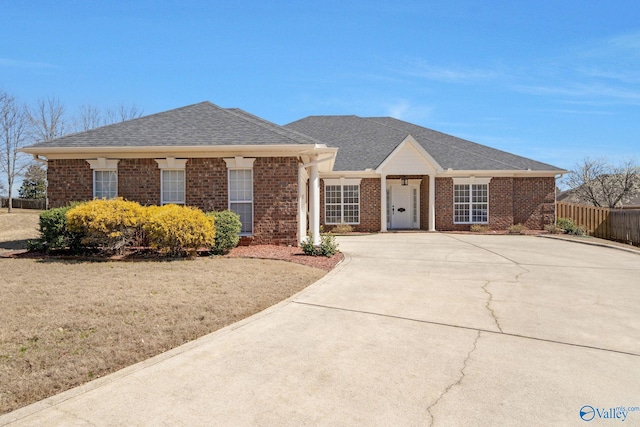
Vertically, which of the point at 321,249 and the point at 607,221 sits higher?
the point at 607,221

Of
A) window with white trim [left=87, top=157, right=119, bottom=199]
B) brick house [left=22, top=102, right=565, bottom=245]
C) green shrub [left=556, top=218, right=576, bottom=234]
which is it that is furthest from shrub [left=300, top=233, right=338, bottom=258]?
green shrub [left=556, top=218, right=576, bottom=234]

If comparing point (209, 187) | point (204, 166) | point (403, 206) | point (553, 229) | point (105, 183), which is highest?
point (204, 166)

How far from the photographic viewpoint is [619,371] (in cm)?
449

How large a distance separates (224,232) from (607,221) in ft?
64.0

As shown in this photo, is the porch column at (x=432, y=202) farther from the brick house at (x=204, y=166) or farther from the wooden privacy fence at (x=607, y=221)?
the wooden privacy fence at (x=607, y=221)

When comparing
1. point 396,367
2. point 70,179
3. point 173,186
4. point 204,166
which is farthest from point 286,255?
point 70,179

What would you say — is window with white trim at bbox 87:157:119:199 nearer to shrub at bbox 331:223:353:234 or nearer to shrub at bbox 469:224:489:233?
shrub at bbox 331:223:353:234

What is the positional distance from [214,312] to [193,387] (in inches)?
95.0

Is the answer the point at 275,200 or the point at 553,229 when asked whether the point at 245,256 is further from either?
the point at 553,229

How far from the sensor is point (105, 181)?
46.7 feet

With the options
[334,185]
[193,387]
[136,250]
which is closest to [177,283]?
[193,387]

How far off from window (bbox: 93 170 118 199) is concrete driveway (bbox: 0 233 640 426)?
923 centimetres

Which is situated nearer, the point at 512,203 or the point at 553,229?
the point at 553,229

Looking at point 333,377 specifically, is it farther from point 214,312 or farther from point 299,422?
point 214,312
